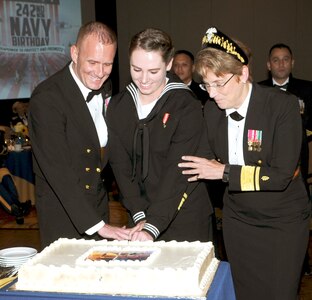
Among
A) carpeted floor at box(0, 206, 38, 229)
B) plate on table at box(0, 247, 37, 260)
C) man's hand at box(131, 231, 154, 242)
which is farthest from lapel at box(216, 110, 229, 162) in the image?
carpeted floor at box(0, 206, 38, 229)

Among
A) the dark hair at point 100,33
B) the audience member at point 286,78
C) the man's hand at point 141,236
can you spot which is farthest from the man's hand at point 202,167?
the audience member at point 286,78

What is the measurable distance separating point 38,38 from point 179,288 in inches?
245

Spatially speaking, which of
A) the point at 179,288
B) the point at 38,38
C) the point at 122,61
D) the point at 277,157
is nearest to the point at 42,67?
the point at 38,38

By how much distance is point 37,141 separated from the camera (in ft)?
6.95

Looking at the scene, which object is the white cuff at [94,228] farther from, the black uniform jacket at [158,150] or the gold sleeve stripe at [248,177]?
the gold sleeve stripe at [248,177]

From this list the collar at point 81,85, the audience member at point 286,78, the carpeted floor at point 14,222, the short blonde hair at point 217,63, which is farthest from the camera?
the carpeted floor at point 14,222

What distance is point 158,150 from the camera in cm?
221

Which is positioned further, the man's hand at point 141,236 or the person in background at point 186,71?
the person in background at point 186,71

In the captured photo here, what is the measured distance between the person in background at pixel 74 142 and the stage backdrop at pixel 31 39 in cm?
489

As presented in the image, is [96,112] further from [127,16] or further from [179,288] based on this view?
[127,16]

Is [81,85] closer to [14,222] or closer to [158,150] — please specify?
[158,150]

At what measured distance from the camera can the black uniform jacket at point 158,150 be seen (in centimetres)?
218

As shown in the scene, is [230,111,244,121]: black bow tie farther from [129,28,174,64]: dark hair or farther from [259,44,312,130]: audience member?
[259,44,312,130]: audience member

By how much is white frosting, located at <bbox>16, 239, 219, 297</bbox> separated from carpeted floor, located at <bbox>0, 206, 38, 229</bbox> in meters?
3.66
